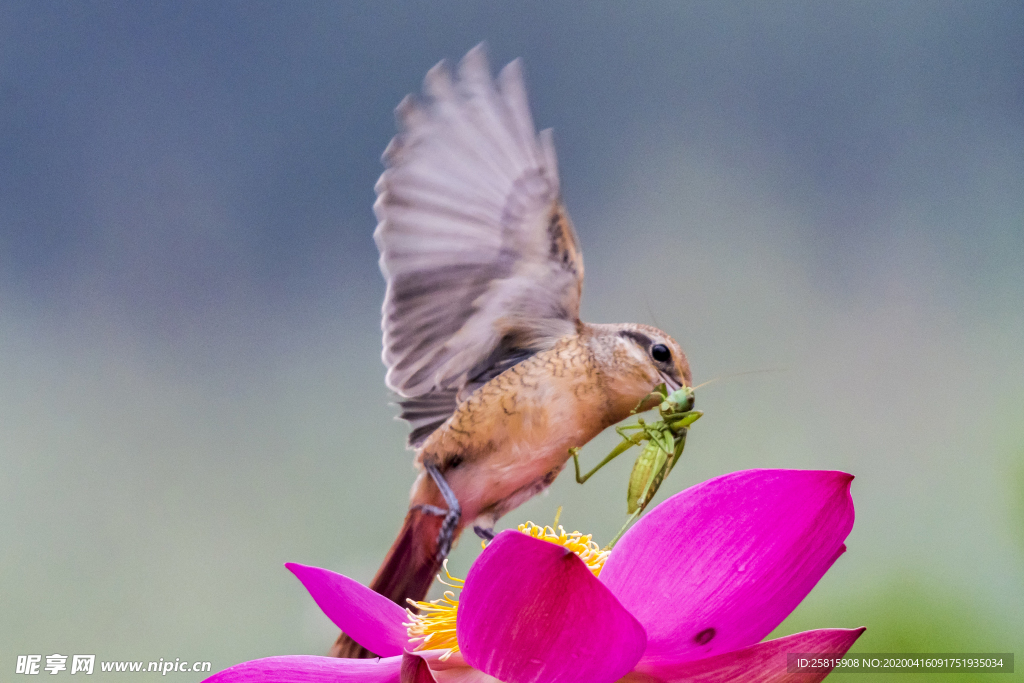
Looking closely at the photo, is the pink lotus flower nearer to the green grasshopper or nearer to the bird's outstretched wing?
the green grasshopper

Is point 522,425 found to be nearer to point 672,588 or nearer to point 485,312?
point 485,312

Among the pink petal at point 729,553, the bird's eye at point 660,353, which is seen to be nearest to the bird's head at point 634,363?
the bird's eye at point 660,353

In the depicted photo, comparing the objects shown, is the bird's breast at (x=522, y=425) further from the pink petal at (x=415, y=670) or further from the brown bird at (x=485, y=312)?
the pink petal at (x=415, y=670)

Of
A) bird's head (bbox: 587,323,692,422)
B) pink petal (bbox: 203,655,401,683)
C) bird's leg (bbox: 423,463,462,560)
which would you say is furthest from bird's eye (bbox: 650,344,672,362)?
pink petal (bbox: 203,655,401,683)

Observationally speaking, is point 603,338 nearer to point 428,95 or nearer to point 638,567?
point 428,95

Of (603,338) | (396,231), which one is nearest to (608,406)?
(603,338)

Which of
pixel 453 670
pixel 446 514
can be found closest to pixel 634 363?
pixel 446 514
